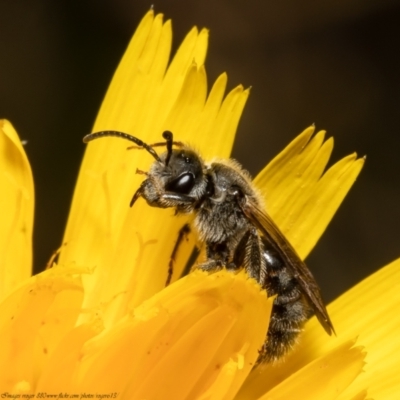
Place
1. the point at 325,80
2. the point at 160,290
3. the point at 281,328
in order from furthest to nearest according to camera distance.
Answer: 1. the point at 325,80
2. the point at 160,290
3. the point at 281,328

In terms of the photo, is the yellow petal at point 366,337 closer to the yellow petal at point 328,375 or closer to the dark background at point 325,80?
the yellow petal at point 328,375

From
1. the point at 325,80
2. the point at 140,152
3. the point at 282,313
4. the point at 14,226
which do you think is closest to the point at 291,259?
the point at 282,313

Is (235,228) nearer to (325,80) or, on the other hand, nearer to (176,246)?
(176,246)

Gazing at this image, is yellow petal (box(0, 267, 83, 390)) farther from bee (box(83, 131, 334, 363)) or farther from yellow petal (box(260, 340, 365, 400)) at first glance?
yellow petal (box(260, 340, 365, 400))

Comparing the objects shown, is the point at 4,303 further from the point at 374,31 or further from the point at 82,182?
the point at 374,31

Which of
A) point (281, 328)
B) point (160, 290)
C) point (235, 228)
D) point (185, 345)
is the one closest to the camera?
point (185, 345)

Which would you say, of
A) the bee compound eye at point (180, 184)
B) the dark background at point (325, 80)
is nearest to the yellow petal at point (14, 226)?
the bee compound eye at point (180, 184)
